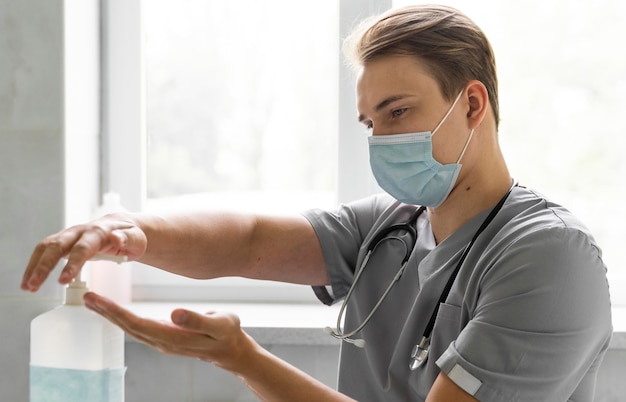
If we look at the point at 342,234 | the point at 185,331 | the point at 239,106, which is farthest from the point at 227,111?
the point at 185,331

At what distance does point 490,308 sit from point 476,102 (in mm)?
350

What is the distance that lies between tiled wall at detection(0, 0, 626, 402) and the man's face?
2.44 ft

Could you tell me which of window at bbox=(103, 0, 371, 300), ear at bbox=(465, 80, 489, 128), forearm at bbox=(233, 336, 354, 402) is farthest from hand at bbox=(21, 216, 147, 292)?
window at bbox=(103, 0, 371, 300)

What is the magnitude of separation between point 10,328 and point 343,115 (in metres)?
0.92

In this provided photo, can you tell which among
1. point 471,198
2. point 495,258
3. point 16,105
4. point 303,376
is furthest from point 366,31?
point 16,105

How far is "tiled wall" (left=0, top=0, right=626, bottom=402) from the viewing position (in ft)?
5.32

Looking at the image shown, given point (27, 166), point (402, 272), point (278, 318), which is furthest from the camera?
point (278, 318)

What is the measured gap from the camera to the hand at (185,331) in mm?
911

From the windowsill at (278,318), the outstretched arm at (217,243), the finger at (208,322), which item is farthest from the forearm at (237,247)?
the finger at (208,322)

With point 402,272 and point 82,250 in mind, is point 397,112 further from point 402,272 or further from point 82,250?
point 82,250

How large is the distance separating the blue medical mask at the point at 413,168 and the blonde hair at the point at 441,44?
0.14ft

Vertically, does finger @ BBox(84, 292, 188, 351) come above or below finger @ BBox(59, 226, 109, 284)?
below

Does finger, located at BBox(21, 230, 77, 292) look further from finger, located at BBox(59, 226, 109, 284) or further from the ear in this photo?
the ear

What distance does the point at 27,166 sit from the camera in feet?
5.38
